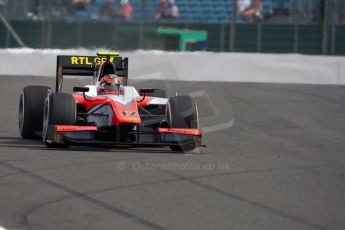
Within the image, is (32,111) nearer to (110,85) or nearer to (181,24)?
(110,85)

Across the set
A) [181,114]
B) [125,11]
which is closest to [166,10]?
[125,11]

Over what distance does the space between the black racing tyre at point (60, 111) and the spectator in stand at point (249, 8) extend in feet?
42.0

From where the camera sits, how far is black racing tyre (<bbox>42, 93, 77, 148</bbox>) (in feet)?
37.0

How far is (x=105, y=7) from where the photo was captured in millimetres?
23844

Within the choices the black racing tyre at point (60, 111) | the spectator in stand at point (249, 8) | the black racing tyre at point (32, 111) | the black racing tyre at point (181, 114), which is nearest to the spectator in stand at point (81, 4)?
the spectator in stand at point (249, 8)

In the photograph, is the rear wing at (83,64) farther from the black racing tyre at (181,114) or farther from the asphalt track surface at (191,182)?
the black racing tyre at (181,114)

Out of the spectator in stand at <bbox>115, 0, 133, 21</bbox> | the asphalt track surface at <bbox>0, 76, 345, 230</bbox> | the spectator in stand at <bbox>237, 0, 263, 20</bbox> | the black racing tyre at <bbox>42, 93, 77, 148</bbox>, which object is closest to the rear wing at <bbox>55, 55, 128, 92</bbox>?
the asphalt track surface at <bbox>0, 76, 345, 230</bbox>

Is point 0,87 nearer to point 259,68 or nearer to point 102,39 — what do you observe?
point 102,39

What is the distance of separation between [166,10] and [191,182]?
49.2 ft

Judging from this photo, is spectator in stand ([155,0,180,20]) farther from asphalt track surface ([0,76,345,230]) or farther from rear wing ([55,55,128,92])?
rear wing ([55,55,128,92])

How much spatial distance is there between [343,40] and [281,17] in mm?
1643

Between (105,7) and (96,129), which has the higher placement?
(105,7)

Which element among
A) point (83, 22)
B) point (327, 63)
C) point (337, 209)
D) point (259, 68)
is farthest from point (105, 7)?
point (337, 209)

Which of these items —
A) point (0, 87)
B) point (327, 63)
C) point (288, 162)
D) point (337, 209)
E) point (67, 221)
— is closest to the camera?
point (67, 221)
